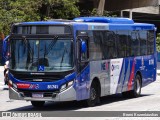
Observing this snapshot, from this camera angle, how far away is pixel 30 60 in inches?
614

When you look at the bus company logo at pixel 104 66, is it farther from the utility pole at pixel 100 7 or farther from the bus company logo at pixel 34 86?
the utility pole at pixel 100 7

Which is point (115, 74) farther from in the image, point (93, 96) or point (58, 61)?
point (58, 61)

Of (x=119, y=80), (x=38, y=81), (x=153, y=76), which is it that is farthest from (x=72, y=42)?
(x=153, y=76)

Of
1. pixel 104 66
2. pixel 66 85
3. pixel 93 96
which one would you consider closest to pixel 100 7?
pixel 104 66

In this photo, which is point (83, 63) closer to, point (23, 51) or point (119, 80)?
point (23, 51)

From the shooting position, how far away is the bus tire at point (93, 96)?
16594 millimetres

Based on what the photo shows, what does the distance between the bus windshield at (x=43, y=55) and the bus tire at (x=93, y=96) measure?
1670 millimetres

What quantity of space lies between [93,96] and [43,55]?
96.2 inches

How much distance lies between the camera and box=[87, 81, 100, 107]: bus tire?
16594mm

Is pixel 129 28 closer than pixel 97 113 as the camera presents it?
No

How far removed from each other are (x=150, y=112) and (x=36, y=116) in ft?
10.5

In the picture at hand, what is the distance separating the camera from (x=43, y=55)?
50.9 feet

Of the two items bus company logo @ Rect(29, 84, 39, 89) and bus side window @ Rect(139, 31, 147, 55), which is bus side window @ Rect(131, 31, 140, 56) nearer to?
bus side window @ Rect(139, 31, 147, 55)

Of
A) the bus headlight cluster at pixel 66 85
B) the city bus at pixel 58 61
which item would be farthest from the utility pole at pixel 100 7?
the bus headlight cluster at pixel 66 85
